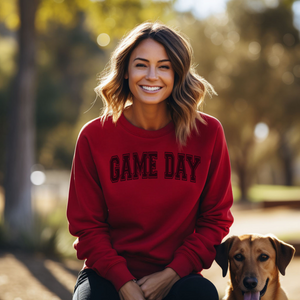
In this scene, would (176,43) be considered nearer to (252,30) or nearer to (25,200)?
(25,200)

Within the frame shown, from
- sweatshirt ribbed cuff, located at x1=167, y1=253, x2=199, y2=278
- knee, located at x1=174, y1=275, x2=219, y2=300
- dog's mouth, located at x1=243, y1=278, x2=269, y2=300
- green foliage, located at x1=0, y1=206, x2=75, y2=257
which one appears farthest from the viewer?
green foliage, located at x1=0, y1=206, x2=75, y2=257

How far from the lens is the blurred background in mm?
8070

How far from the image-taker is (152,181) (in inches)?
116

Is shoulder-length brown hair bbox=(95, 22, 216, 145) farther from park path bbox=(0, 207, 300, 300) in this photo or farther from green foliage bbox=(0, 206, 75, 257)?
green foliage bbox=(0, 206, 75, 257)

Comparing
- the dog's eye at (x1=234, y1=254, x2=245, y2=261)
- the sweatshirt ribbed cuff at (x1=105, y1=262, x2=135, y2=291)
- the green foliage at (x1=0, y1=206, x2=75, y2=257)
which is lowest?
the green foliage at (x1=0, y1=206, x2=75, y2=257)

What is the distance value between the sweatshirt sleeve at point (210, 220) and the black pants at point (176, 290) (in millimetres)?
121

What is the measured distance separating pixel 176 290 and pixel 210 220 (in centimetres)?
58

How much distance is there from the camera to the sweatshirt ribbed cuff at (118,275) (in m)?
2.72

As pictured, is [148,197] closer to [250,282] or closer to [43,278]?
[250,282]

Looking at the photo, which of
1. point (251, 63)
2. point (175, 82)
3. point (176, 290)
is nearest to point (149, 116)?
point (175, 82)

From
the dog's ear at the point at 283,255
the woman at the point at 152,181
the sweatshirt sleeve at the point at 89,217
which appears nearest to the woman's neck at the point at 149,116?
the woman at the point at 152,181

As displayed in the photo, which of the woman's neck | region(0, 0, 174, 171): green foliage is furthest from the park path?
region(0, 0, 174, 171): green foliage

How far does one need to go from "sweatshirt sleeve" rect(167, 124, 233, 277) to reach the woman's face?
53cm

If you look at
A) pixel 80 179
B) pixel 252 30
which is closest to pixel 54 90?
pixel 252 30
